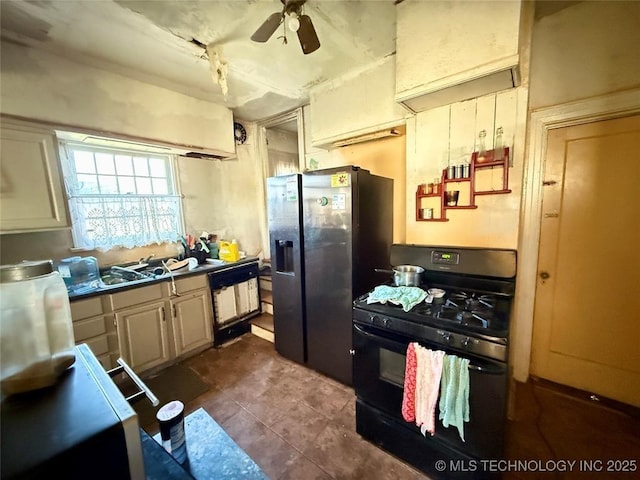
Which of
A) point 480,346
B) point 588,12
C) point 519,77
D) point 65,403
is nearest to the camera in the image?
point 65,403

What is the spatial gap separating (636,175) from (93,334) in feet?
12.9

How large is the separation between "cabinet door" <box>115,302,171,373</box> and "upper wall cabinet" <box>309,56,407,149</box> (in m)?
2.21

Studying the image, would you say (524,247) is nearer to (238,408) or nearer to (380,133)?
(380,133)

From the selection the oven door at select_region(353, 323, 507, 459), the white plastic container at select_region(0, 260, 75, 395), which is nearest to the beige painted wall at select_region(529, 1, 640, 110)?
the oven door at select_region(353, 323, 507, 459)

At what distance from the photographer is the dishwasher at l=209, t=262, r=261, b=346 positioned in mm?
2768

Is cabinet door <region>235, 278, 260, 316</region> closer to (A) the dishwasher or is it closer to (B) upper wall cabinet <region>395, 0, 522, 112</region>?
(A) the dishwasher

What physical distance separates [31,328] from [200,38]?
207 centimetres

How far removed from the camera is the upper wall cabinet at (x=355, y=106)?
2.16 m

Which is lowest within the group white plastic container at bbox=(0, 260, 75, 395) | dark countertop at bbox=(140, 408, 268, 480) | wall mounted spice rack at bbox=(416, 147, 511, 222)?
dark countertop at bbox=(140, 408, 268, 480)

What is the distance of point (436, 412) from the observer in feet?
4.39

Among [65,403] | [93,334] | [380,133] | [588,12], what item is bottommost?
[93,334]

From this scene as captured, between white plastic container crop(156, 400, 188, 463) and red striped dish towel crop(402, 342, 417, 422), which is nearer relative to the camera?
white plastic container crop(156, 400, 188, 463)

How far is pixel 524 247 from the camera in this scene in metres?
2.05

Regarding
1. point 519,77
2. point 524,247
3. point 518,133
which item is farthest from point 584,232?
point 519,77
